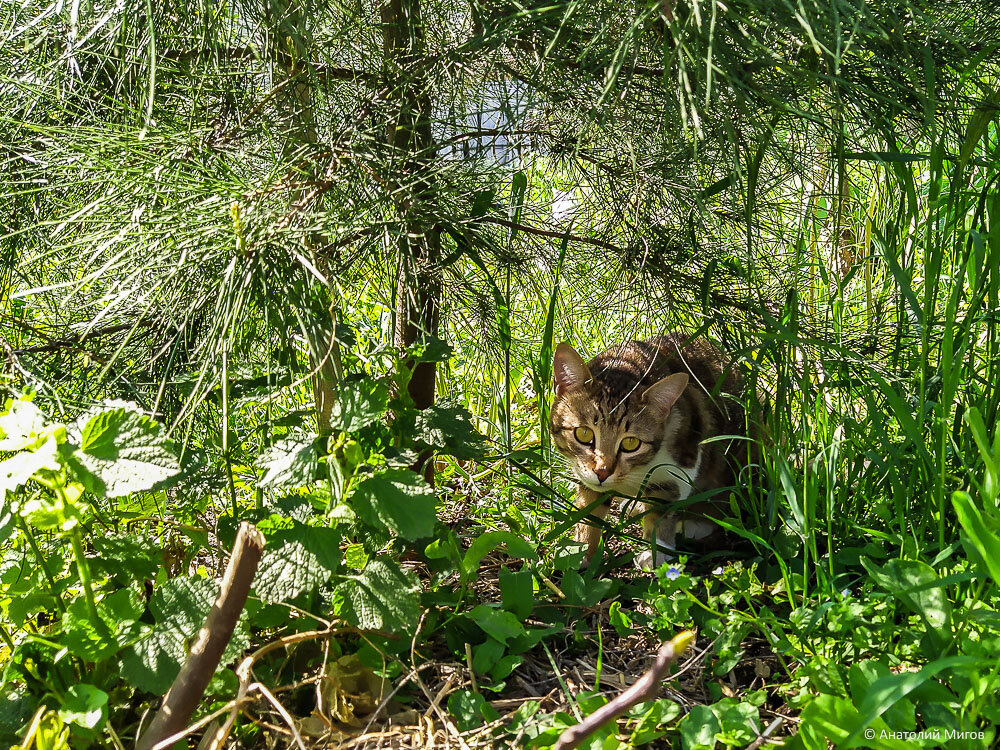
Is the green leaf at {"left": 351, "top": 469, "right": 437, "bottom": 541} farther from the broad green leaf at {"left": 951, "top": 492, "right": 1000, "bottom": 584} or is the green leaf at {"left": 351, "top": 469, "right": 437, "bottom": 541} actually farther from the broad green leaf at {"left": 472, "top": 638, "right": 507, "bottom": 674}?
the broad green leaf at {"left": 951, "top": 492, "right": 1000, "bottom": 584}

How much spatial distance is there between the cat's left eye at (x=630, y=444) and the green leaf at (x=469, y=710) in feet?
2.78

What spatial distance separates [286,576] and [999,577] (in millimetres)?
975

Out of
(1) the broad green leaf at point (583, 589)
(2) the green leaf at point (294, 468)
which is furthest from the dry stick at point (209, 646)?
(1) the broad green leaf at point (583, 589)

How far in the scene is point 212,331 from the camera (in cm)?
124

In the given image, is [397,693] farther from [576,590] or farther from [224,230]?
[224,230]

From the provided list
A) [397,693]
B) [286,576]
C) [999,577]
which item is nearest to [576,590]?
[397,693]

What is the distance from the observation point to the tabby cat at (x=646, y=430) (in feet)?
6.70

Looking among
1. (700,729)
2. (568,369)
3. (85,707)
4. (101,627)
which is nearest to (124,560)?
(101,627)

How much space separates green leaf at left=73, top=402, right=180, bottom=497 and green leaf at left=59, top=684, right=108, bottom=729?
279 millimetres

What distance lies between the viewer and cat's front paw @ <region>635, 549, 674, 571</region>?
1846mm

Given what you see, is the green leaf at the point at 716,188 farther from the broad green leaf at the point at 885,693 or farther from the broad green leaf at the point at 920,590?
the broad green leaf at the point at 885,693

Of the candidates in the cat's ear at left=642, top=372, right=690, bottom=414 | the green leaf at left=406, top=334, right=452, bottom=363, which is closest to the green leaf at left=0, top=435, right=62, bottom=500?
the green leaf at left=406, top=334, right=452, bottom=363

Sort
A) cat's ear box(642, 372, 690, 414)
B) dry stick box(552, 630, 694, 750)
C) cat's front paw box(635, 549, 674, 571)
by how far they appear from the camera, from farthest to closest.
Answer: cat's ear box(642, 372, 690, 414) < cat's front paw box(635, 549, 674, 571) < dry stick box(552, 630, 694, 750)

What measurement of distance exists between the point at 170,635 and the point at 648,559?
3.27ft
